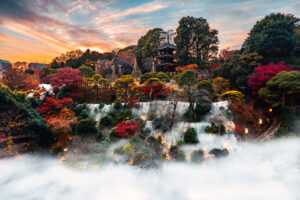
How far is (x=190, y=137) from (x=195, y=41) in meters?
19.7

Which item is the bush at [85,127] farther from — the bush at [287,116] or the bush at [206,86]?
the bush at [287,116]

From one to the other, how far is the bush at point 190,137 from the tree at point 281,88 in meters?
5.82

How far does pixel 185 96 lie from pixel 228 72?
259 inches

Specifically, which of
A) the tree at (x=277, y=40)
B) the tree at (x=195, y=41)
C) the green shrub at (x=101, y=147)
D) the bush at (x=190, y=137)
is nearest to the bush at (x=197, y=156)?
the bush at (x=190, y=137)

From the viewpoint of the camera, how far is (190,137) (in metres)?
9.63

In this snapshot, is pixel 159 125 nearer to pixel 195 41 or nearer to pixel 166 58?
pixel 166 58

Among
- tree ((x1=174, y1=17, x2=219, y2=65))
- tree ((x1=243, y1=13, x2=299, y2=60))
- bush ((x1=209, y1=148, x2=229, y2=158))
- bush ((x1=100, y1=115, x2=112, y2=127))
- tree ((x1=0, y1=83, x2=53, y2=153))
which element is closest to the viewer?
tree ((x1=0, y1=83, x2=53, y2=153))

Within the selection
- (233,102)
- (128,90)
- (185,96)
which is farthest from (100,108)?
(233,102)

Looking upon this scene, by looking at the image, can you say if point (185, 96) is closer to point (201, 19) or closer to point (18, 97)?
point (18, 97)

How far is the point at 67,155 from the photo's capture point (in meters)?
9.21

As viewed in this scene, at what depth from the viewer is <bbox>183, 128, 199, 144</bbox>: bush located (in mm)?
9586

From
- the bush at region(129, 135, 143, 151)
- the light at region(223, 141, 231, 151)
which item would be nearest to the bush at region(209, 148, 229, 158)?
the light at region(223, 141, 231, 151)

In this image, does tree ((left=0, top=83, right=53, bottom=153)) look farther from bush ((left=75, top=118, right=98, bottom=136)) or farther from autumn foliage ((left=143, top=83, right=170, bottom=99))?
autumn foliage ((left=143, top=83, right=170, bottom=99))

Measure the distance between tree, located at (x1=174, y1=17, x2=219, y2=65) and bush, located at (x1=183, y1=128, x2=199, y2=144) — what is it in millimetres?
15700
